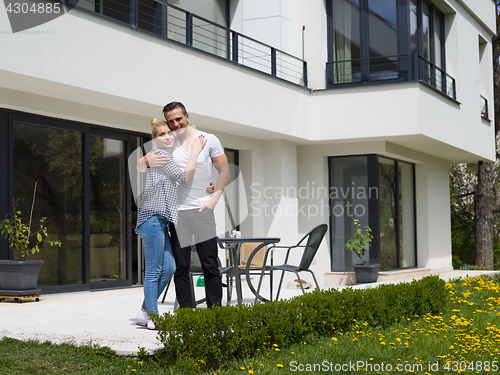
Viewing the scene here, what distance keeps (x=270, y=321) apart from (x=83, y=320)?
1.98 m

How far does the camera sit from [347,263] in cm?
1251

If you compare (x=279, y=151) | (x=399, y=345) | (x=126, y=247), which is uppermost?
(x=279, y=151)

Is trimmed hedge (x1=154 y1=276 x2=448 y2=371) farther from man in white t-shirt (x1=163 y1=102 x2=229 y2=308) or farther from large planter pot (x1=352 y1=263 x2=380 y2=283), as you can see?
large planter pot (x1=352 y1=263 x2=380 y2=283)

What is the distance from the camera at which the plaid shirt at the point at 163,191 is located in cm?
436

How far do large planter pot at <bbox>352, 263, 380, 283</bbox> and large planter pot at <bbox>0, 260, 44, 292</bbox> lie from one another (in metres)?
6.51

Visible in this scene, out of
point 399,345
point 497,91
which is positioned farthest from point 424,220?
point 399,345

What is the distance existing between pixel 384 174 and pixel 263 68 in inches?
141

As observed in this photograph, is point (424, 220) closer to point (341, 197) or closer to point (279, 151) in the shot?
point (341, 197)

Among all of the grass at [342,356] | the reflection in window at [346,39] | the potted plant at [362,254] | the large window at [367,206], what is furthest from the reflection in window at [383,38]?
the grass at [342,356]

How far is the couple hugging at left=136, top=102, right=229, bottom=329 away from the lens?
4316 mm

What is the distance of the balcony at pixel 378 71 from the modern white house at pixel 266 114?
0.03 metres

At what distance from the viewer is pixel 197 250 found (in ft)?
14.3

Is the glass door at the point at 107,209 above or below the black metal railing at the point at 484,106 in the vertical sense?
below

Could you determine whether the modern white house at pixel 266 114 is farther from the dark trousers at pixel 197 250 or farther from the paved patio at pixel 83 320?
the dark trousers at pixel 197 250
